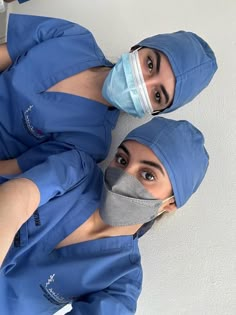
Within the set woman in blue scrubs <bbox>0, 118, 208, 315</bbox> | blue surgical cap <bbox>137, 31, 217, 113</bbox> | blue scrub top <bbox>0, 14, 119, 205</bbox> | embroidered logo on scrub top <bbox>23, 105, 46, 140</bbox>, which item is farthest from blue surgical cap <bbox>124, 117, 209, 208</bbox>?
embroidered logo on scrub top <bbox>23, 105, 46, 140</bbox>

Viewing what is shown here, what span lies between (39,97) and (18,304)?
24.1 inches

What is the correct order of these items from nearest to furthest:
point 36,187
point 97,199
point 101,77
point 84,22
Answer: point 36,187, point 97,199, point 101,77, point 84,22

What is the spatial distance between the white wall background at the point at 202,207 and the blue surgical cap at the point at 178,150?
0.51 ft

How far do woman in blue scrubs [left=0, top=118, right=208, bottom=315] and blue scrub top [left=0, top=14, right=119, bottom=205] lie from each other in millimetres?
116

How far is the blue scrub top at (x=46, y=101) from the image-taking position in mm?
1270

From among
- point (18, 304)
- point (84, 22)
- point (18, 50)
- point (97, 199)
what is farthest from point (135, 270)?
point (84, 22)

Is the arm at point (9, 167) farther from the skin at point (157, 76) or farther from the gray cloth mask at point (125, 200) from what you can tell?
the skin at point (157, 76)

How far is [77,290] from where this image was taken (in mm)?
1176

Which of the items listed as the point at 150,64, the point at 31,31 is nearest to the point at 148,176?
the point at 150,64

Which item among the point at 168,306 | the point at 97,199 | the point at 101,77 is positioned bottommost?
the point at 168,306

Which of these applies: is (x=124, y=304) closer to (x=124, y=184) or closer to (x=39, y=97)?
(x=124, y=184)

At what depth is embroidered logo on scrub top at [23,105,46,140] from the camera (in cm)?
128

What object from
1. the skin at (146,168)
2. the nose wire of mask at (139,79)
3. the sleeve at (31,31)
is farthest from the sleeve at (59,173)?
the sleeve at (31,31)

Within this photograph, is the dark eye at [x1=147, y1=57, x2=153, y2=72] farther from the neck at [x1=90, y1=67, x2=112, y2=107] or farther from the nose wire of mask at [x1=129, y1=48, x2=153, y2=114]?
the neck at [x1=90, y1=67, x2=112, y2=107]
